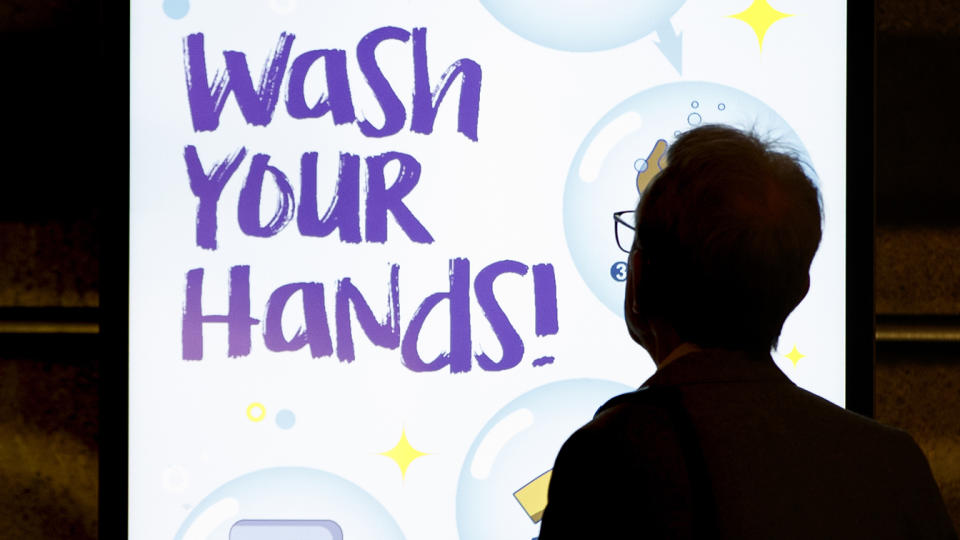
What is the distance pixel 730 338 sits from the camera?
0.76 m

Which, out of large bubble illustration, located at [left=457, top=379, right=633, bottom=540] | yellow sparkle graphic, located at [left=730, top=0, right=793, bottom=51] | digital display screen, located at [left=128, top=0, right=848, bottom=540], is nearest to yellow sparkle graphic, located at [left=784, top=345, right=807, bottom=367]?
digital display screen, located at [left=128, top=0, right=848, bottom=540]

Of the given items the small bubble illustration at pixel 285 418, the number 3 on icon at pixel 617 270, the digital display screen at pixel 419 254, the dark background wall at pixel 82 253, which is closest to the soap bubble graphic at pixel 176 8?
the digital display screen at pixel 419 254

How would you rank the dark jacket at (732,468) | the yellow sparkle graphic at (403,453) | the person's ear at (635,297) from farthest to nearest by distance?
the yellow sparkle graphic at (403,453), the person's ear at (635,297), the dark jacket at (732,468)

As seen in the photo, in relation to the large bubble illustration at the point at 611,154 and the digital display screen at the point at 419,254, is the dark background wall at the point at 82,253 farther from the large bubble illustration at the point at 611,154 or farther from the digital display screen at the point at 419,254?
the large bubble illustration at the point at 611,154

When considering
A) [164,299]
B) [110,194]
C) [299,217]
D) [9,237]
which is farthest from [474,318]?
[9,237]

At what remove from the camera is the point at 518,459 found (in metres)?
1.33

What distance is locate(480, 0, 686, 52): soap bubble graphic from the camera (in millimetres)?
1332

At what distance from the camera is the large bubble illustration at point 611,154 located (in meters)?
1.33

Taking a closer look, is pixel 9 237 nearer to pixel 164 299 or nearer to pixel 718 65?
pixel 164 299

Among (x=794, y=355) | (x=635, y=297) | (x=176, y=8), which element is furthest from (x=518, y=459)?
(x=176, y=8)

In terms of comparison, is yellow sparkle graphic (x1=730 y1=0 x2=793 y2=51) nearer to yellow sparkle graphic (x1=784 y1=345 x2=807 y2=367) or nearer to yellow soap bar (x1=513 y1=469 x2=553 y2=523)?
yellow sparkle graphic (x1=784 y1=345 x2=807 y2=367)

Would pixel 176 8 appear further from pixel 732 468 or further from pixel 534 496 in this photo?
pixel 732 468

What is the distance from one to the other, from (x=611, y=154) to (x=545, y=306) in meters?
0.25

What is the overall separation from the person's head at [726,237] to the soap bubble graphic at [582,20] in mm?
596
